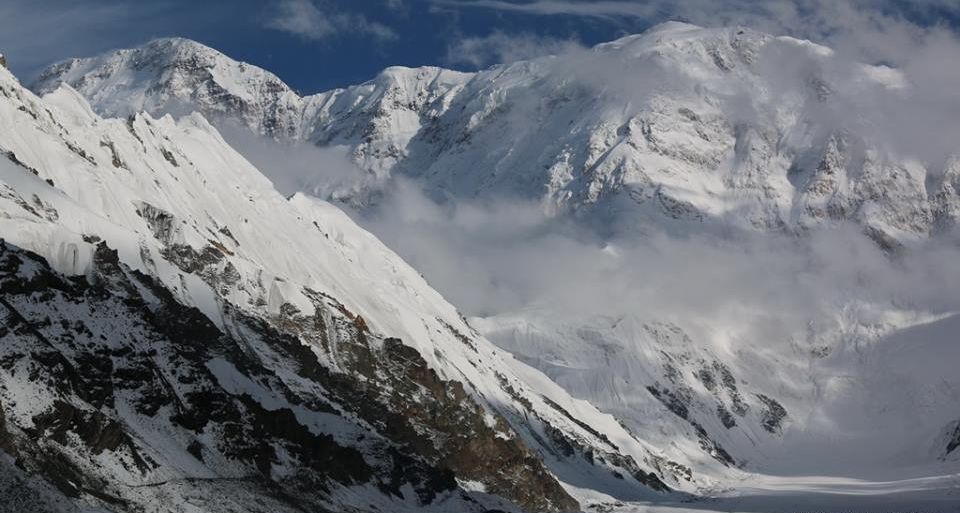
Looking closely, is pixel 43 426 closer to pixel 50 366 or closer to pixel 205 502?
pixel 50 366

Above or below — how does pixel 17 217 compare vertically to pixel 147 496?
above

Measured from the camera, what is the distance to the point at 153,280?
156 m

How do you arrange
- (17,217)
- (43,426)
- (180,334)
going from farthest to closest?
(180,334)
(17,217)
(43,426)

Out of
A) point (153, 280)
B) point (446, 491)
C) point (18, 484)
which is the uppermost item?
point (18, 484)

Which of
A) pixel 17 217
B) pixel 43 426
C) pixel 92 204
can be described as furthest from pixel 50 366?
pixel 92 204

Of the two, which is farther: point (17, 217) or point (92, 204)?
point (92, 204)

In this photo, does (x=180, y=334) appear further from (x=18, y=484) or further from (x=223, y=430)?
(x=18, y=484)

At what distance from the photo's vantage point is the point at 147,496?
10038 centimetres

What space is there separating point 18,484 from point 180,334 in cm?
5482

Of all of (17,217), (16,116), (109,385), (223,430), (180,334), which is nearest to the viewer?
(109,385)

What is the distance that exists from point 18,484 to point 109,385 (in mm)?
26727

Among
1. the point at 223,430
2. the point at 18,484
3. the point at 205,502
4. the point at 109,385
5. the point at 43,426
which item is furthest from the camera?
the point at 223,430

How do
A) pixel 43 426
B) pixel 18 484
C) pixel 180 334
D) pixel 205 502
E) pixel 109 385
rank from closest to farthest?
pixel 18 484 < pixel 43 426 < pixel 205 502 < pixel 109 385 < pixel 180 334

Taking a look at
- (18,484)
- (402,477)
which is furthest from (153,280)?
(18,484)
